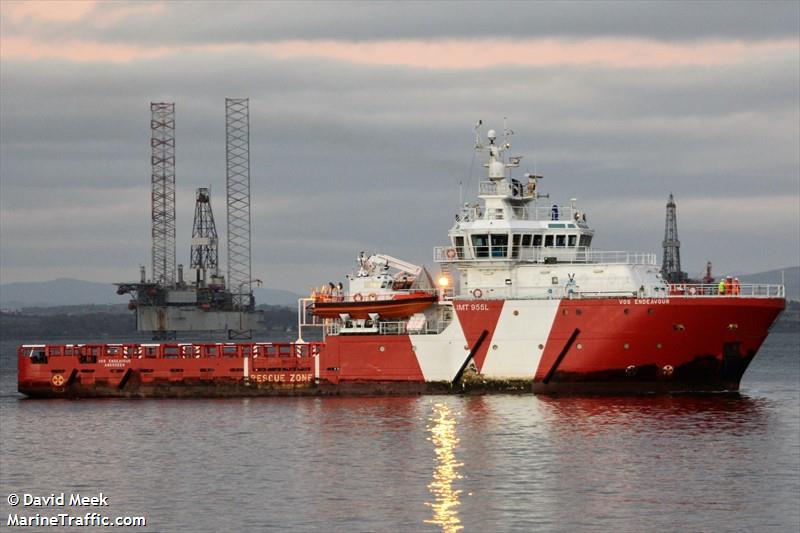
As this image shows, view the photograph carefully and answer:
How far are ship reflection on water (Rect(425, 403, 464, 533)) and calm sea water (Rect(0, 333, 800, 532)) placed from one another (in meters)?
0.10

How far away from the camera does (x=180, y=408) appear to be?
189 feet

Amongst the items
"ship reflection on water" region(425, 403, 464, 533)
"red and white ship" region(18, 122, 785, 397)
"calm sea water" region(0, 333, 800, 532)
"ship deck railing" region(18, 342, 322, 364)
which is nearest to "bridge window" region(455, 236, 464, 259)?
"red and white ship" region(18, 122, 785, 397)

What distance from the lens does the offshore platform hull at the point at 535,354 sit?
5491 cm

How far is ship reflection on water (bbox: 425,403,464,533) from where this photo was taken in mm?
34812

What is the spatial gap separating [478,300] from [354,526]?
23.3 meters

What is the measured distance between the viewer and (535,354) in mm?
56188

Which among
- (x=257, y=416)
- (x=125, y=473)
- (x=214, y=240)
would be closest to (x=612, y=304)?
(x=257, y=416)

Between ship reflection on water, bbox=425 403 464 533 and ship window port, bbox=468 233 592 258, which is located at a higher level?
ship window port, bbox=468 233 592 258

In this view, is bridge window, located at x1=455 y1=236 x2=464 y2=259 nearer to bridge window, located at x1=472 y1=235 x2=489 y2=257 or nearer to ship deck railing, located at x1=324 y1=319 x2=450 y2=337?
bridge window, located at x1=472 y1=235 x2=489 y2=257

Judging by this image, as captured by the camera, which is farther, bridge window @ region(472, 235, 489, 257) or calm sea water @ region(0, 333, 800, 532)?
bridge window @ region(472, 235, 489, 257)

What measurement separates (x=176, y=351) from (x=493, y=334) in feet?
47.8

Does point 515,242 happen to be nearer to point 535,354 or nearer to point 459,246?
point 459,246

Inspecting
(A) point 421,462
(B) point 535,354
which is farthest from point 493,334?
(A) point 421,462

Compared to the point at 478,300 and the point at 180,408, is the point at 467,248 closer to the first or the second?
the point at 478,300
